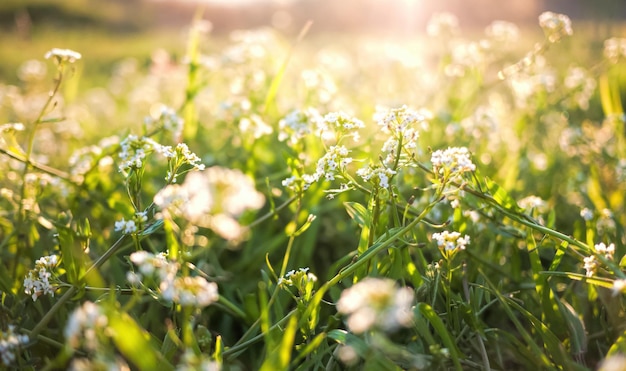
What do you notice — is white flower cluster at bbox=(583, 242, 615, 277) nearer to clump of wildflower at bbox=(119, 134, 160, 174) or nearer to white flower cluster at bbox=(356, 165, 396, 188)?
white flower cluster at bbox=(356, 165, 396, 188)

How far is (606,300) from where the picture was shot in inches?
62.3

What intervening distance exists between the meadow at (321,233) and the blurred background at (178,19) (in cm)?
659

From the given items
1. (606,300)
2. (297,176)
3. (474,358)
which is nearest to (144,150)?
(297,176)

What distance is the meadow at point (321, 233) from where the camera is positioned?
1.18 m

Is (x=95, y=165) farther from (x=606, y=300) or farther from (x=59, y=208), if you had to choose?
(x=606, y=300)

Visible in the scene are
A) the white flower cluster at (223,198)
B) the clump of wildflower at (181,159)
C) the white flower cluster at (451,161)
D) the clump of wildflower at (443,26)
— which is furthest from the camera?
the clump of wildflower at (443,26)

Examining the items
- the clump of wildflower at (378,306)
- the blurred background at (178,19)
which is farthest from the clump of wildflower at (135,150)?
the blurred background at (178,19)

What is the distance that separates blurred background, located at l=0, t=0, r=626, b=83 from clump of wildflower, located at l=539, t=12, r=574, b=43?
7.26m

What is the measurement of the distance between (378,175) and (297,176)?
0.29 m

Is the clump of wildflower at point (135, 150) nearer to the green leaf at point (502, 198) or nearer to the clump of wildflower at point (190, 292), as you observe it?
the clump of wildflower at point (190, 292)

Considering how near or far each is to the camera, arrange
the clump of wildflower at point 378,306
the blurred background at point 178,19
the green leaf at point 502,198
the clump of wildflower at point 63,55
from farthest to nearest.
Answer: the blurred background at point 178,19, the clump of wildflower at point 63,55, the green leaf at point 502,198, the clump of wildflower at point 378,306

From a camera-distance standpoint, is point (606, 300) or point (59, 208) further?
point (59, 208)

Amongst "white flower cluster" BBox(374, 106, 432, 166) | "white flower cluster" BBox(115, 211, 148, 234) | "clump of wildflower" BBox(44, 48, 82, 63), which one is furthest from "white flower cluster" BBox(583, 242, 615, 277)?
"clump of wildflower" BBox(44, 48, 82, 63)

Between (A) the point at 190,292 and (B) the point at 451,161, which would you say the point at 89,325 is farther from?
(B) the point at 451,161
